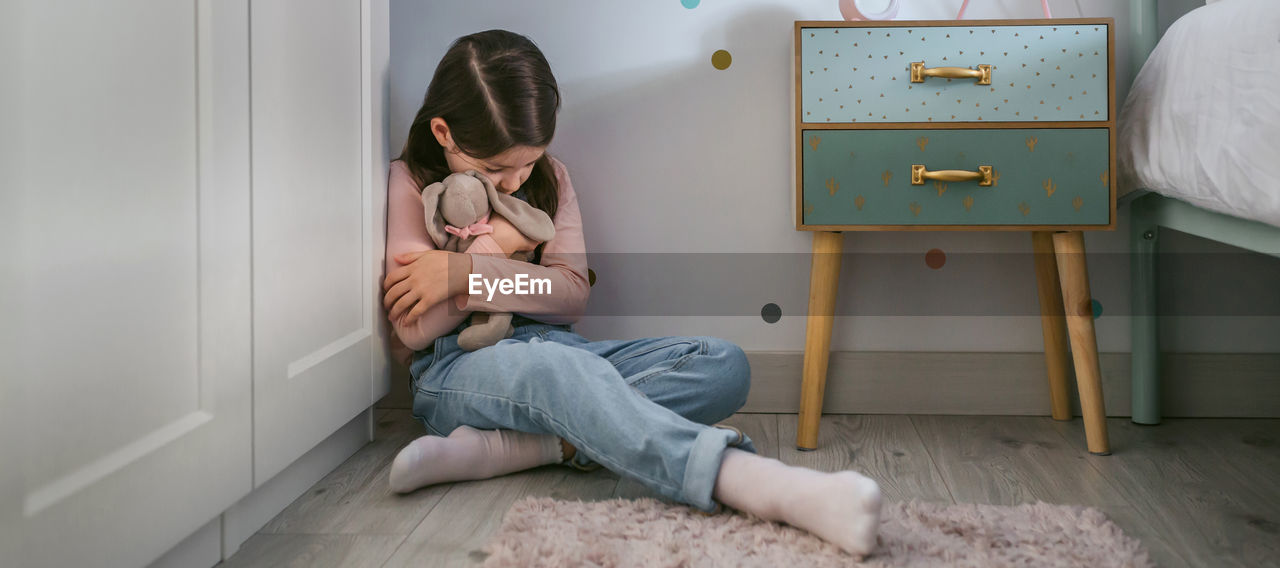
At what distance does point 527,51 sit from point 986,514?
86 cm

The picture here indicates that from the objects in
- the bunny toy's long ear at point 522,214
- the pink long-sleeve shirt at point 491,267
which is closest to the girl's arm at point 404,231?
the pink long-sleeve shirt at point 491,267

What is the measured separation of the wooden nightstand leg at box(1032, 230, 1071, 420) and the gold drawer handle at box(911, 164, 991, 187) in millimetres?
232

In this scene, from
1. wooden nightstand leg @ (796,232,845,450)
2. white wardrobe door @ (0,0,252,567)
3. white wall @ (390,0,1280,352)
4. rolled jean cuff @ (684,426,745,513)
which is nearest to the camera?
white wardrobe door @ (0,0,252,567)

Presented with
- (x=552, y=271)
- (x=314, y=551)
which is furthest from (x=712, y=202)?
(x=314, y=551)

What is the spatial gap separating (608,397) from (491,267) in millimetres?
330

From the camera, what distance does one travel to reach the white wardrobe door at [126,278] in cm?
56

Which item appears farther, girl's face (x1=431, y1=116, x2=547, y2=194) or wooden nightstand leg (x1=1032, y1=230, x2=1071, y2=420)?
wooden nightstand leg (x1=1032, y1=230, x2=1071, y2=420)

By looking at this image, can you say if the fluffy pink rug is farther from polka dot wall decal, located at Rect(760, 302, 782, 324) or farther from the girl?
polka dot wall decal, located at Rect(760, 302, 782, 324)

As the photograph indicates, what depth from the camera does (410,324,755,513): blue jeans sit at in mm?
891

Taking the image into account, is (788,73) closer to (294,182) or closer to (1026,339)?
(1026,339)

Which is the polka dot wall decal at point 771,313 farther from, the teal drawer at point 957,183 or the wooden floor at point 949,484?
the teal drawer at point 957,183

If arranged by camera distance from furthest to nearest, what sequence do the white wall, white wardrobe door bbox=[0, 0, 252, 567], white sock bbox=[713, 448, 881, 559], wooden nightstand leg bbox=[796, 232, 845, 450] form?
the white wall < wooden nightstand leg bbox=[796, 232, 845, 450] < white sock bbox=[713, 448, 881, 559] < white wardrobe door bbox=[0, 0, 252, 567]

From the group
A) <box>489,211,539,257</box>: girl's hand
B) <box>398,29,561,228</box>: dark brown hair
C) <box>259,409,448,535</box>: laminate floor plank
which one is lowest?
<box>259,409,448,535</box>: laminate floor plank

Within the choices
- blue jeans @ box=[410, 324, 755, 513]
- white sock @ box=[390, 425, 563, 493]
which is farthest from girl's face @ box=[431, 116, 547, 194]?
white sock @ box=[390, 425, 563, 493]
